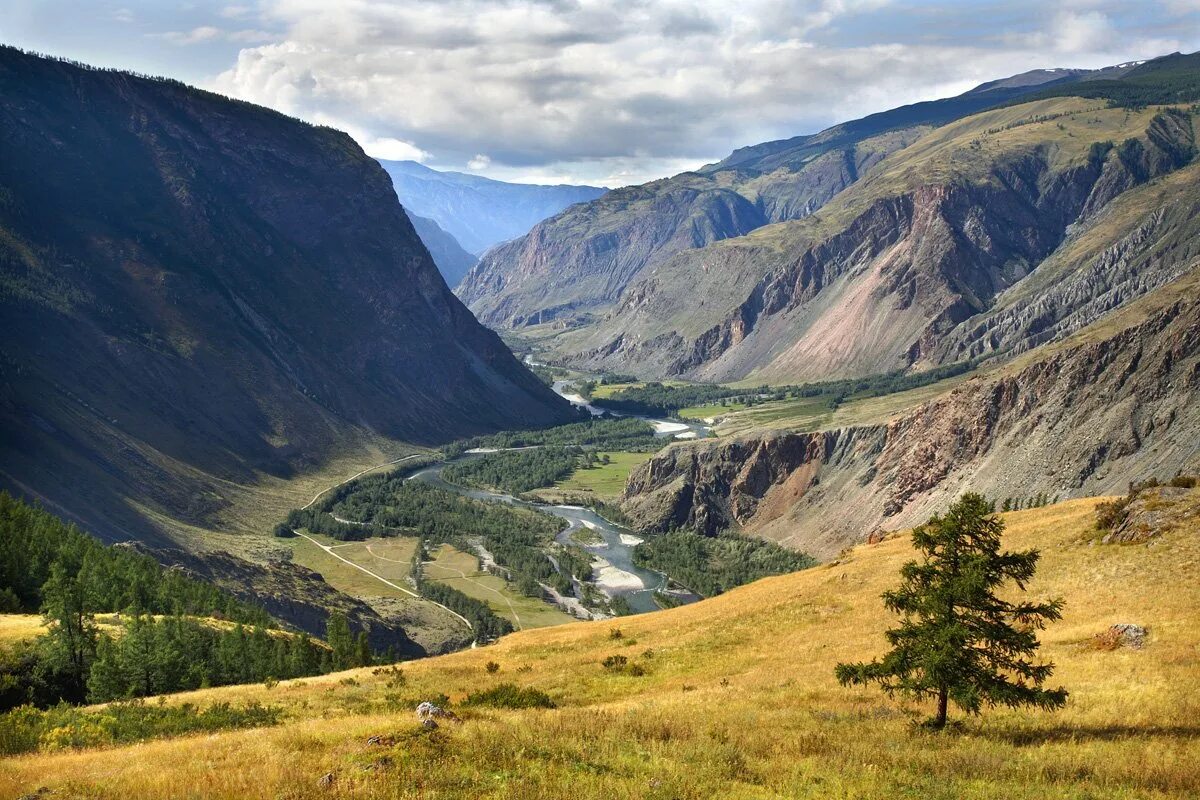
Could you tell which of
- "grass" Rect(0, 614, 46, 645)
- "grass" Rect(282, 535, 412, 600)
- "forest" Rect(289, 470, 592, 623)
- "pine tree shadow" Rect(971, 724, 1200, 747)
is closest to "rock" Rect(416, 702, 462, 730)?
"pine tree shadow" Rect(971, 724, 1200, 747)

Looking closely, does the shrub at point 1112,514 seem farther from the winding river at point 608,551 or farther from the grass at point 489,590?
the grass at point 489,590

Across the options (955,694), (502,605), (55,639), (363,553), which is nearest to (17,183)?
(363,553)

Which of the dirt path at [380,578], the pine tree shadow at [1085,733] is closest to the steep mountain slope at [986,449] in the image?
the dirt path at [380,578]

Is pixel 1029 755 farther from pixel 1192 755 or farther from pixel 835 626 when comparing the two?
pixel 835 626

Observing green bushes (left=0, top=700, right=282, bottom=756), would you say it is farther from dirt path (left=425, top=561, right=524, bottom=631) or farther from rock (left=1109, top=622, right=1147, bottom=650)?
dirt path (left=425, top=561, right=524, bottom=631)

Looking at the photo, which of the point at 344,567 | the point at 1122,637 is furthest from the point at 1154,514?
the point at 344,567
